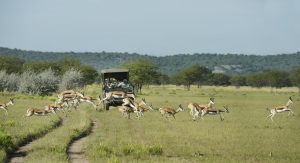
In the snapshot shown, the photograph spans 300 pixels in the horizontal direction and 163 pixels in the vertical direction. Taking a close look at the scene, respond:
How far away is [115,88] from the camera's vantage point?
4575 centimetres

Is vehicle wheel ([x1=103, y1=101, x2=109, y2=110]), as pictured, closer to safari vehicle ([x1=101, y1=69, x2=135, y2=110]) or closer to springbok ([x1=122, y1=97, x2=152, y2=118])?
safari vehicle ([x1=101, y1=69, x2=135, y2=110])

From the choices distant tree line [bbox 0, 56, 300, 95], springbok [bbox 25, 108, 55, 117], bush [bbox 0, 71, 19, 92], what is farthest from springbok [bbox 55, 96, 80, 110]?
bush [bbox 0, 71, 19, 92]

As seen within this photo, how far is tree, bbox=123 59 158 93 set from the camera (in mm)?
114156

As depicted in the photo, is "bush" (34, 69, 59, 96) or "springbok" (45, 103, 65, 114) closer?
"springbok" (45, 103, 65, 114)

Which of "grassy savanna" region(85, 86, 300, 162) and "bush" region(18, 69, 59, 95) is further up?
"bush" region(18, 69, 59, 95)

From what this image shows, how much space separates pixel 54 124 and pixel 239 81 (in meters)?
159

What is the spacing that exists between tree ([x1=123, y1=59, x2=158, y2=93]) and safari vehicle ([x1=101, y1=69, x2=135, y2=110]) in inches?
2469

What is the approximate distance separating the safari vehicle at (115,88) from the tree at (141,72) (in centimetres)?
6272

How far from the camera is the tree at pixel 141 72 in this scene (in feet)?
375

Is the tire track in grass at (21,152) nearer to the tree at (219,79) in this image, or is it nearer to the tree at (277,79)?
the tree at (277,79)

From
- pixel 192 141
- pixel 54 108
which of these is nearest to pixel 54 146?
pixel 192 141

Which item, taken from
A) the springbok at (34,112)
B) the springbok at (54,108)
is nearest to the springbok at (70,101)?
the springbok at (54,108)

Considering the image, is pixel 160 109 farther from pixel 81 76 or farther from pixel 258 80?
pixel 258 80

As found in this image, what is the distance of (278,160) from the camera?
1822cm
